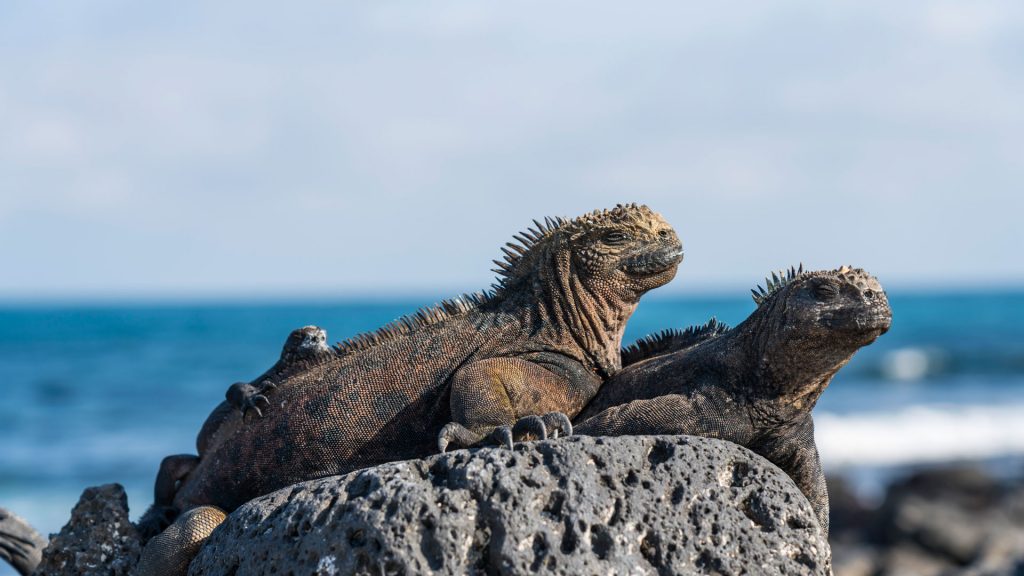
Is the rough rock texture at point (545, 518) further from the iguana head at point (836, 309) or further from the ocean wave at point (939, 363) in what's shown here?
the ocean wave at point (939, 363)

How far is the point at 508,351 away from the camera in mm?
5297

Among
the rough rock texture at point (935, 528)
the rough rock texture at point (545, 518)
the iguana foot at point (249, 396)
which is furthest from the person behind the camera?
the rough rock texture at point (935, 528)

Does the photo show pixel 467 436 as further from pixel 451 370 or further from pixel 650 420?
pixel 650 420

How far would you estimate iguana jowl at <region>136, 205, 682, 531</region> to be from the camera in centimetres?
509

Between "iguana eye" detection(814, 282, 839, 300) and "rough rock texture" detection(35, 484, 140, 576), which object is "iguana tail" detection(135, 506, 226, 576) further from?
"iguana eye" detection(814, 282, 839, 300)

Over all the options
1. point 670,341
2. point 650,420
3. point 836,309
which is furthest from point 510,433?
point 670,341

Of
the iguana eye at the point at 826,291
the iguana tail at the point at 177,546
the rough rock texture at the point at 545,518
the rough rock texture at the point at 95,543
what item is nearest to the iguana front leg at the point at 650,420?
the rough rock texture at the point at 545,518

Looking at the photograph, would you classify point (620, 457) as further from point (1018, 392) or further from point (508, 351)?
point (1018, 392)

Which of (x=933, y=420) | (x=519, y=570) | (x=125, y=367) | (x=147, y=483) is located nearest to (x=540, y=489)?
(x=519, y=570)

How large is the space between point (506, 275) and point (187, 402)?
27266 mm

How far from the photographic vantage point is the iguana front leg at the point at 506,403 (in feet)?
15.0

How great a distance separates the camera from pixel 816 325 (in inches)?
186

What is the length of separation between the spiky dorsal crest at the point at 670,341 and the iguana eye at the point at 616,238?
54 centimetres

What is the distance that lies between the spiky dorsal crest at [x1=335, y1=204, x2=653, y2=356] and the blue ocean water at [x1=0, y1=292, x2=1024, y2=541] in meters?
6.43
